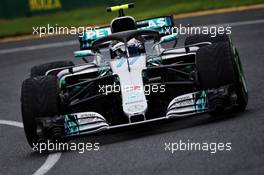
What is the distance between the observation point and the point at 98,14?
27406 mm

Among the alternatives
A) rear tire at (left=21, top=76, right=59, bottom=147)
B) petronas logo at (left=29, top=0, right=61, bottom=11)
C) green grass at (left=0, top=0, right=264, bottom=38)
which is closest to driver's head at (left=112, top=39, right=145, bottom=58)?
rear tire at (left=21, top=76, right=59, bottom=147)

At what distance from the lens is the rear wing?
13.0 m

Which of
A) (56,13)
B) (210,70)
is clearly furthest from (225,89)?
(56,13)

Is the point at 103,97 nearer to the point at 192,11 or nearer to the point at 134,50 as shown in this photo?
the point at 134,50

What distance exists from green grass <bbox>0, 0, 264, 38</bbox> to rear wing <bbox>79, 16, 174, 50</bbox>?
11.9 meters

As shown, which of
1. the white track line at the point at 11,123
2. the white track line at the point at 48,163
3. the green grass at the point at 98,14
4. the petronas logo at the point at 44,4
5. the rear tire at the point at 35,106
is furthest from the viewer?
the petronas logo at the point at 44,4

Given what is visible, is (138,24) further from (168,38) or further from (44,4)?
(44,4)

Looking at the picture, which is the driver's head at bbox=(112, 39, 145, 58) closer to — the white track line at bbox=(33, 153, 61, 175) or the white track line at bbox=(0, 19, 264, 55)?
the white track line at bbox=(33, 153, 61, 175)

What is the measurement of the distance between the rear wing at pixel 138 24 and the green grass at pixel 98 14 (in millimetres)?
11886

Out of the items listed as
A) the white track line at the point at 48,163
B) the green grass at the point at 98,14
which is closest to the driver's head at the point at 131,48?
the white track line at the point at 48,163

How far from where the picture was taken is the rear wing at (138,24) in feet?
42.8

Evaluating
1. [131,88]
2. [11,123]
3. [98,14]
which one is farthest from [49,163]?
[98,14]

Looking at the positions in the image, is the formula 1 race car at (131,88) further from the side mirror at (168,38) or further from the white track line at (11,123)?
the white track line at (11,123)

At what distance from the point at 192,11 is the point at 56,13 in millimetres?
4427
